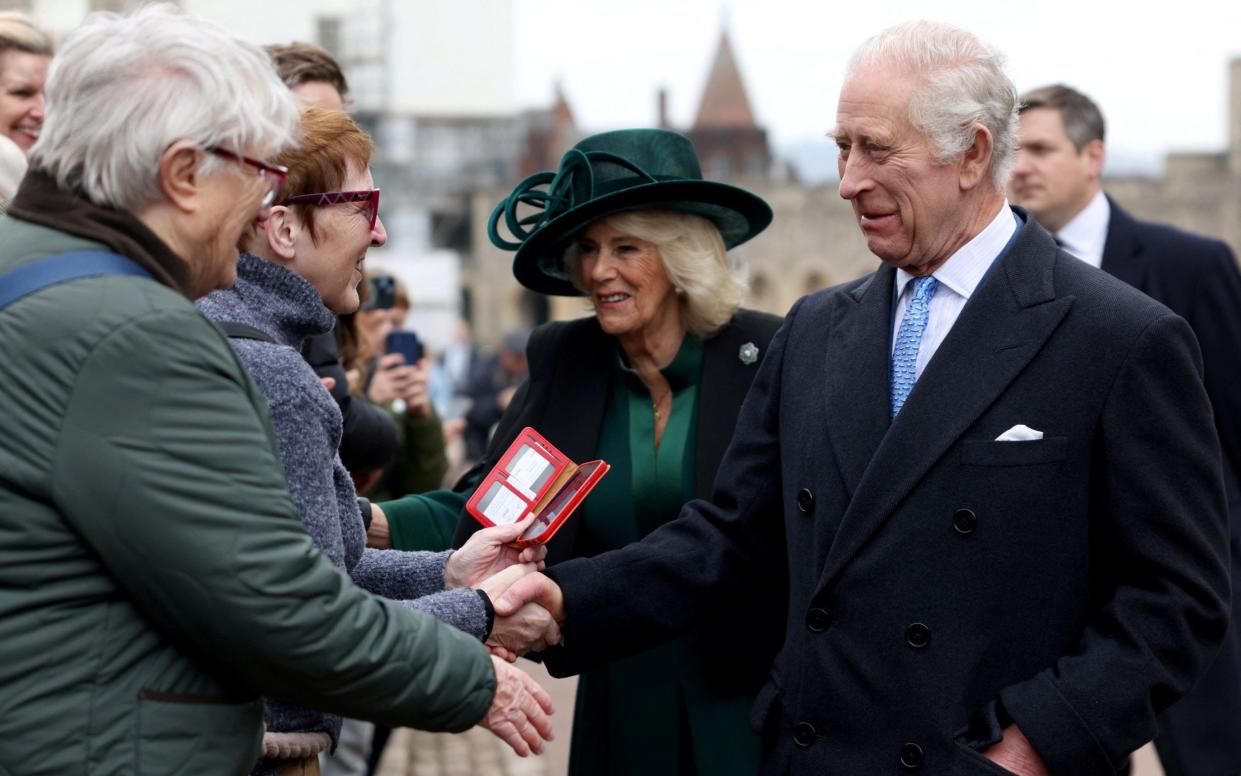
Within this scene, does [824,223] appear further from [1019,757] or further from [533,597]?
[1019,757]

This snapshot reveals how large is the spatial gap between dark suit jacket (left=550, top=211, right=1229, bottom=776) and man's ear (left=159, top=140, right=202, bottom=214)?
1.38m

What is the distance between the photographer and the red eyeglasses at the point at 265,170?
247 centimetres

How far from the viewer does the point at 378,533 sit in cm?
408

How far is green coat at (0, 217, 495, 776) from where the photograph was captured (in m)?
2.25

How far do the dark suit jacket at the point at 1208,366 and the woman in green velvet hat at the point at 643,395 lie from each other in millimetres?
1804

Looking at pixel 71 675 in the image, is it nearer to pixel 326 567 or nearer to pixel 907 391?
pixel 326 567

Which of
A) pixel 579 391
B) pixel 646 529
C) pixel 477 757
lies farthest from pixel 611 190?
pixel 477 757

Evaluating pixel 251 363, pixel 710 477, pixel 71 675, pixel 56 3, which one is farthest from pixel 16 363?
pixel 56 3

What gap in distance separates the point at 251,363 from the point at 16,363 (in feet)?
2.08

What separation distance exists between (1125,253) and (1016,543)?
3184mm

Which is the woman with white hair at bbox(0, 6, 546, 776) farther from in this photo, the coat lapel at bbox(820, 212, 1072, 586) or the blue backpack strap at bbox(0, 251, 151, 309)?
the coat lapel at bbox(820, 212, 1072, 586)

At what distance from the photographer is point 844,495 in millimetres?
3213

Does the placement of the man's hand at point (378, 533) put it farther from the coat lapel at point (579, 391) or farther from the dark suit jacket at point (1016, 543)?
the dark suit jacket at point (1016, 543)

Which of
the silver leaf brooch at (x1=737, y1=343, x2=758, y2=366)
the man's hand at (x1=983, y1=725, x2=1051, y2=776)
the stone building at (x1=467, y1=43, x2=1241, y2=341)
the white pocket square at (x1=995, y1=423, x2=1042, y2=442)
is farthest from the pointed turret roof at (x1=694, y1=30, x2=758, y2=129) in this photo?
the man's hand at (x1=983, y1=725, x2=1051, y2=776)
